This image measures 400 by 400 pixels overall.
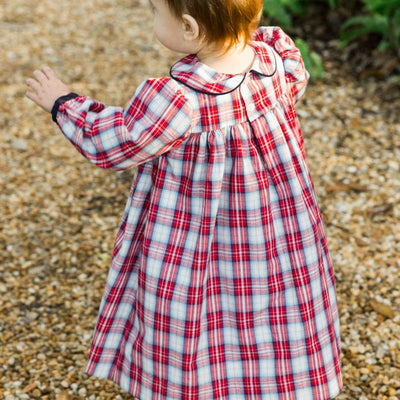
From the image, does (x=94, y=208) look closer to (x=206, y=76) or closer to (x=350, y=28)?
(x=206, y=76)

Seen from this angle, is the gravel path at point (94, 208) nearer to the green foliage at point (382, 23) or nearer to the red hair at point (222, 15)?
the green foliage at point (382, 23)

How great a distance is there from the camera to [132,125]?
5.95ft

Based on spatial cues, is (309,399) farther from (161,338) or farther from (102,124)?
(102,124)

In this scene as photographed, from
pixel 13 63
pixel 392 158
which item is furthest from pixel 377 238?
pixel 13 63

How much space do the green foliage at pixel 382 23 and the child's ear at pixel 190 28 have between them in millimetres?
2956

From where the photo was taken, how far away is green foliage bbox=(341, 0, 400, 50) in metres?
4.43

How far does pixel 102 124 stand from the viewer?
6.01 feet

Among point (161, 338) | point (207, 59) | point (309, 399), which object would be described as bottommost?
point (309, 399)

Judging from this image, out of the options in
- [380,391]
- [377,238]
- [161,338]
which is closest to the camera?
[161,338]

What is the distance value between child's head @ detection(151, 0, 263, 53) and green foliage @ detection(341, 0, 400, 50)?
2.86 meters

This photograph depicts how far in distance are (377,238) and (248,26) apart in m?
1.80

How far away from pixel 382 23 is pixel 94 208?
2341mm

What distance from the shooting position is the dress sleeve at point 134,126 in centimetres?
179

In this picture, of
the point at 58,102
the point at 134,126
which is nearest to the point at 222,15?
the point at 134,126
